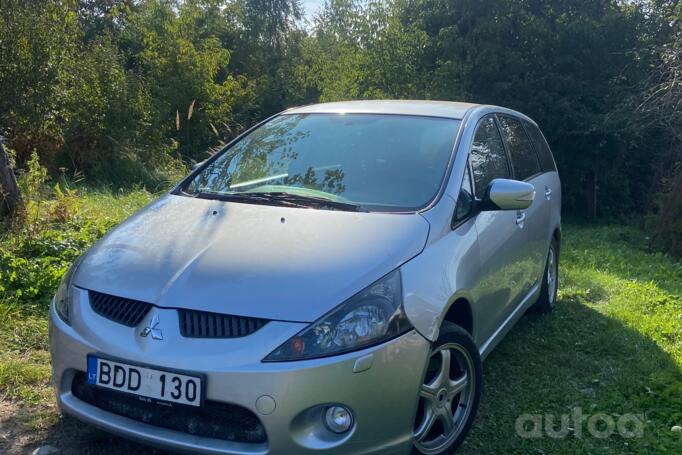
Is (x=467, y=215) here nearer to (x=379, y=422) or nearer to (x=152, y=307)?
(x=379, y=422)

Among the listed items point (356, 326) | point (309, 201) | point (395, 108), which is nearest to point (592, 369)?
point (395, 108)

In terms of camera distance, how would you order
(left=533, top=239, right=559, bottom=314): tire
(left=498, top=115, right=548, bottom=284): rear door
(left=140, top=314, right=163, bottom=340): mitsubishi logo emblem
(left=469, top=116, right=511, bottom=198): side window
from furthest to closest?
→ 1. (left=533, top=239, right=559, bottom=314): tire
2. (left=498, top=115, right=548, bottom=284): rear door
3. (left=469, top=116, right=511, bottom=198): side window
4. (left=140, top=314, right=163, bottom=340): mitsubishi logo emblem

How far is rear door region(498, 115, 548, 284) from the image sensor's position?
172 inches

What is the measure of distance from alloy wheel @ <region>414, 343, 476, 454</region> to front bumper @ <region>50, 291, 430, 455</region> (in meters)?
0.19

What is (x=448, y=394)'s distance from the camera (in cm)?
297

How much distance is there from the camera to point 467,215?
3.36m

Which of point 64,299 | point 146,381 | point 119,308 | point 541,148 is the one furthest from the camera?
point 541,148

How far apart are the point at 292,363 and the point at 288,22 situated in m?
28.0

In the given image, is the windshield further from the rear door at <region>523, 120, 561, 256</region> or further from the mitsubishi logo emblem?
the rear door at <region>523, 120, 561, 256</region>

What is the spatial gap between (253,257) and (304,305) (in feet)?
1.34

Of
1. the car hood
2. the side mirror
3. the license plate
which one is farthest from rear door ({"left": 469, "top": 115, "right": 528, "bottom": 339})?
the license plate

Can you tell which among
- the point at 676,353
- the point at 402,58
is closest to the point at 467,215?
the point at 676,353
